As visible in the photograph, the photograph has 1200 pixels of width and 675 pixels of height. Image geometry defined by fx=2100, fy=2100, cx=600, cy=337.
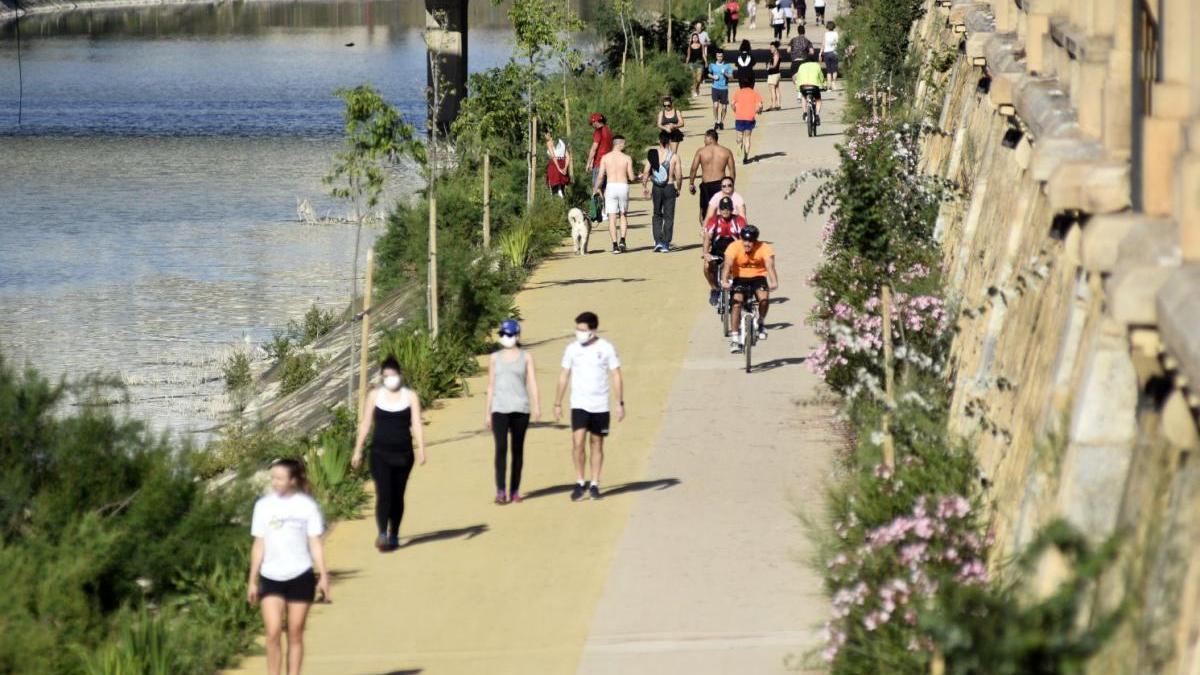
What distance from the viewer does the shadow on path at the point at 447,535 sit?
1512cm

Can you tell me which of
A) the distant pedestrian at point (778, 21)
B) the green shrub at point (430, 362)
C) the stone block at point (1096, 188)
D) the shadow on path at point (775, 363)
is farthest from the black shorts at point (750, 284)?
the distant pedestrian at point (778, 21)

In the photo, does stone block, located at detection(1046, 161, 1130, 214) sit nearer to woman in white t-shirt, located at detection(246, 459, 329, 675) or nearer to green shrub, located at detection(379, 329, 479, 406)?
woman in white t-shirt, located at detection(246, 459, 329, 675)

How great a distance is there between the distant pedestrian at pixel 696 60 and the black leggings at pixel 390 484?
37.2m

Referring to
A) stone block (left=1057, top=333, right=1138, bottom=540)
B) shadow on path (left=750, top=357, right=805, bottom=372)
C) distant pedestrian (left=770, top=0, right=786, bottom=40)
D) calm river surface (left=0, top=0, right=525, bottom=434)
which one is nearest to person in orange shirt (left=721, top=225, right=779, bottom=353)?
shadow on path (left=750, top=357, right=805, bottom=372)

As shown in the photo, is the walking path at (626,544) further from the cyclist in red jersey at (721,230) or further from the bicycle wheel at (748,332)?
the cyclist in red jersey at (721,230)

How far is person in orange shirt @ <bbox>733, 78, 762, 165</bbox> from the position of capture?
35375mm

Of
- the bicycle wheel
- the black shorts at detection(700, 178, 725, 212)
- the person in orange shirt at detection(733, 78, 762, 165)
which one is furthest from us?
the person in orange shirt at detection(733, 78, 762, 165)

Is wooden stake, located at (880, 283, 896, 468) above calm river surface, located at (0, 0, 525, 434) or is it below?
above

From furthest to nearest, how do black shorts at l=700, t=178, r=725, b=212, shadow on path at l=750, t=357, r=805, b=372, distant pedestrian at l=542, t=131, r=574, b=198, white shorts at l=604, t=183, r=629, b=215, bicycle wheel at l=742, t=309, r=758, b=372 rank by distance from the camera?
distant pedestrian at l=542, t=131, r=574, b=198, white shorts at l=604, t=183, r=629, b=215, black shorts at l=700, t=178, r=725, b=212, shadow on path at l=750, t=357, r=805, b=372, bicycle wheel at l=742, t=309, r=758, b=372

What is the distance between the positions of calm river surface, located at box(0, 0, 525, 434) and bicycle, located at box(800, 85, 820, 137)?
9.23 meters

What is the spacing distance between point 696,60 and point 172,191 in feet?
46.2

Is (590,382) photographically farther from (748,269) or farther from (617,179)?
(617,179)

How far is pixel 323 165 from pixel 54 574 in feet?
126

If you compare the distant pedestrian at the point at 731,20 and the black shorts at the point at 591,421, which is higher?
the black shorts at the point at 591,421
